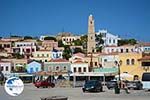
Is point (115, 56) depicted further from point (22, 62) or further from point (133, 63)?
point (22, 62)

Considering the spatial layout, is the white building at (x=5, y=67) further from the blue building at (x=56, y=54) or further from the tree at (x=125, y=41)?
the tree at (x=125, y=41)

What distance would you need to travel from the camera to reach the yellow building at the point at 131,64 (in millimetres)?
78938

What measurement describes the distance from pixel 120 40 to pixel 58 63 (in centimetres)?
6613

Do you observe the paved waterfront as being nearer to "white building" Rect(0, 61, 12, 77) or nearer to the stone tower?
"white building" Rect(0, 61, 12, 77)

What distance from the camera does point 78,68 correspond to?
94.8 meters

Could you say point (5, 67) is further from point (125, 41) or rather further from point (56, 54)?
point (125, 41)

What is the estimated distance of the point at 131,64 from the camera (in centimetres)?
7994

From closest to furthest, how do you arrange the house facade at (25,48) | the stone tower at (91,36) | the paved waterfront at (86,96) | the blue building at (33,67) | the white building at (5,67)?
1. the paved waterfront at (86,96)
2. the white building at (5,67)
3. the blue building at (33,67)
4. the house facade at (25,48)
5. the stone tower at (91,36)

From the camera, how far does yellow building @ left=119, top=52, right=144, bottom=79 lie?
78.9 meters
